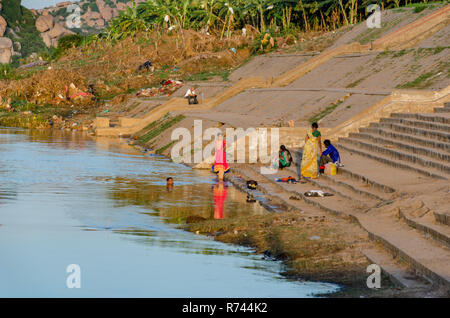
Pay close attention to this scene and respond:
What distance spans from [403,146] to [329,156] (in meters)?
1.84

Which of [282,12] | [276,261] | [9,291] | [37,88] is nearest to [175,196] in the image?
[276,261]

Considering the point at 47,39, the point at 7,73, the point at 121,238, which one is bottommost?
the point at 121,238

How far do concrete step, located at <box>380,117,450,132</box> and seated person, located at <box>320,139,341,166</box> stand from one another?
255cm

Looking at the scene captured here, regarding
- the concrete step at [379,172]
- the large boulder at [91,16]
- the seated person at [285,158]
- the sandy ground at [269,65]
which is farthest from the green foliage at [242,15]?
the large boulder at [91,16]

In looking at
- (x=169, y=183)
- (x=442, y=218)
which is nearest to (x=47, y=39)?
(x=169, y=183)

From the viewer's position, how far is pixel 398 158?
59.3ft

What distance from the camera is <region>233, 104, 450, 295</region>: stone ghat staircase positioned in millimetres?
10188

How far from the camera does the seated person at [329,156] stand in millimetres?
18172

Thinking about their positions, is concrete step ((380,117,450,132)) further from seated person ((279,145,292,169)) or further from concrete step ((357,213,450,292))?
concrete step ((357,213,450,292))

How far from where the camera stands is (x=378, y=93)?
24547mm

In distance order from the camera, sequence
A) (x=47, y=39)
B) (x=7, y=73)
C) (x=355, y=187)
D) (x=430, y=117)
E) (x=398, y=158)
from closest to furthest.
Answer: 1. (x=355, y=187)
2. (x=398, y=158)
3. (x=430, y=117)
4. (x=7, y=73)
5. (x=47, y=39)

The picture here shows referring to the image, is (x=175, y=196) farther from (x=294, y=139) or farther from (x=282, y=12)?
(x=282, y=12)

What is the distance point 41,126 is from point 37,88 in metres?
8.02

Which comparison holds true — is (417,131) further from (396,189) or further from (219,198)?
(219,198)
